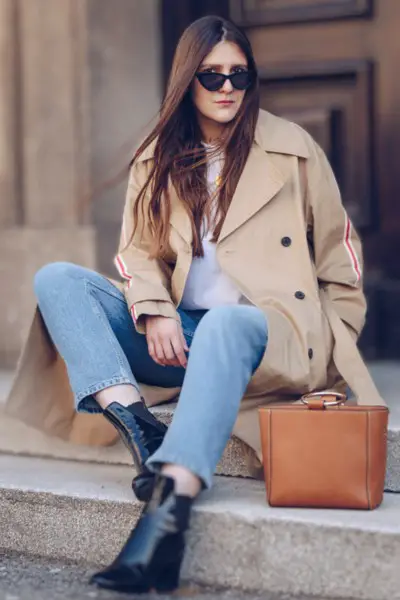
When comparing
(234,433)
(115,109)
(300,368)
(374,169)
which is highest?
(115,109)

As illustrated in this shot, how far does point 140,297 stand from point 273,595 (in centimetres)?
92

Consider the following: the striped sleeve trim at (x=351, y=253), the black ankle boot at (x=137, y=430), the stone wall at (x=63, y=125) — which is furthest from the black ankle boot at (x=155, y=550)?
the stone wall at (x=63, y=125)

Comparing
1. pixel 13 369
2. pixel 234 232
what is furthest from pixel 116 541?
pixel 13 369

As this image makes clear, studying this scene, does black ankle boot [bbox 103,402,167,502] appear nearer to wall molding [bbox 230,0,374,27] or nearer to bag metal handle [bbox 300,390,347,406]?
bag metal handle [bbox 300,390,347,406]

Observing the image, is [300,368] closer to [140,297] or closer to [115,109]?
[140,297]

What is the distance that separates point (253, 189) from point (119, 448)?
35.9 inches

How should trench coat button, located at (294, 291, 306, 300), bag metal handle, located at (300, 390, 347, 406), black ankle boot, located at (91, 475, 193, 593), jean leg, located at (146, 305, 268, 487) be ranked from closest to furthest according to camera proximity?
black ankle boot, located at (91, 475, 193, 593)
jean leg, located at (146, 305, 268, 487)
bag metal handle, located at (300, 390, 347, 406)
trench coat button, located at (294, 291, 306, 300)

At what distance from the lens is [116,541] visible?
2.88 metres

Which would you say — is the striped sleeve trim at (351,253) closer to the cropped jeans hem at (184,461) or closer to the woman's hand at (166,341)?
the woman's hand at (166,341)

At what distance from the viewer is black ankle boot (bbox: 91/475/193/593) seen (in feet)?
8.05

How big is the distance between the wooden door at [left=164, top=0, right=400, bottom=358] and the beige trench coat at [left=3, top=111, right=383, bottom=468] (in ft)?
3.88

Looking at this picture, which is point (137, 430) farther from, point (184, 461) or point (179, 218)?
point (179, 218)

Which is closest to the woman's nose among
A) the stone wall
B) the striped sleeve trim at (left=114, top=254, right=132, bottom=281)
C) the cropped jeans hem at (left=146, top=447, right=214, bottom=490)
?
the striped sleeve trim at (left=114, top=254, right=132, bottom=281)

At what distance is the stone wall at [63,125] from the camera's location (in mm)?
4289
